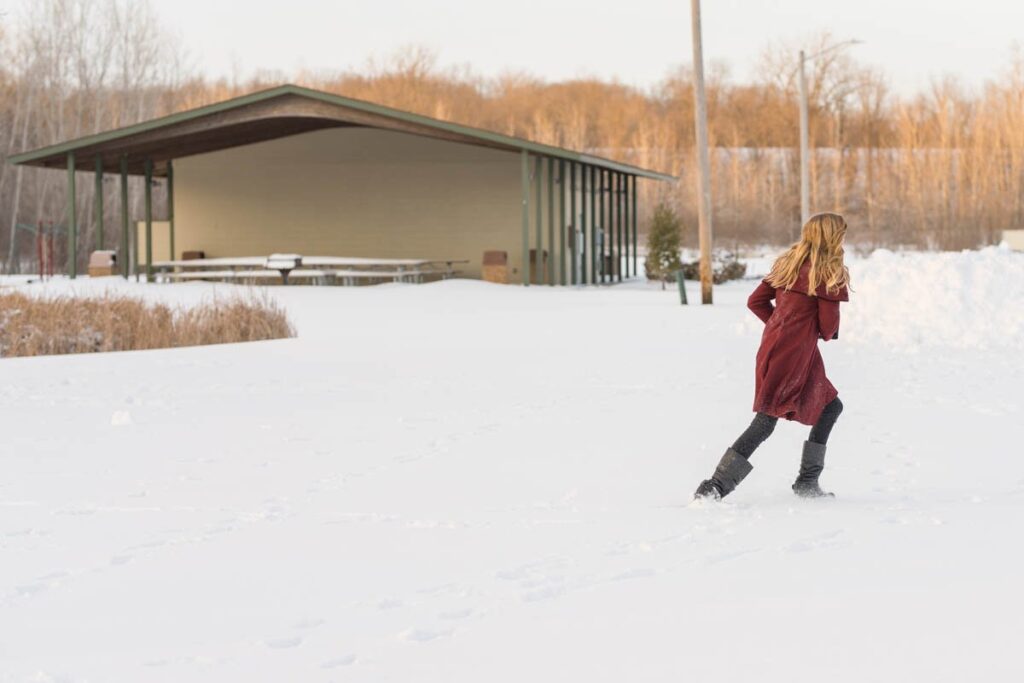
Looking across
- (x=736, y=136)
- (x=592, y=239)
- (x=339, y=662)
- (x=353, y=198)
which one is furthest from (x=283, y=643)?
(x=736, y=136)

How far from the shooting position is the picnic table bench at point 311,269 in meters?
31.8

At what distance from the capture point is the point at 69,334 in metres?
17.9

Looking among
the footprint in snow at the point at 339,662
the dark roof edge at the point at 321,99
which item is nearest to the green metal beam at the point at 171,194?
the dark roof edge at the point at 321,99

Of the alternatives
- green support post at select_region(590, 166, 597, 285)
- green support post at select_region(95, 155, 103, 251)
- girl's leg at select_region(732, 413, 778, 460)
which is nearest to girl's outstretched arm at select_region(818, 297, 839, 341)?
girl's leg at select_region(732, 413, 778, 460)

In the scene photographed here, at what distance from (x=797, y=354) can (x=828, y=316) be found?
251 millimetres

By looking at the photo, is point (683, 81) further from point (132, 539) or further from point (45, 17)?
point (132, 539)

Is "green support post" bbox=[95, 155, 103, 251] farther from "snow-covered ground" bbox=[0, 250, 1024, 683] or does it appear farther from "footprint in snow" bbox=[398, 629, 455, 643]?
"footprint in snow" bbox=[398, 629, 455, 643]

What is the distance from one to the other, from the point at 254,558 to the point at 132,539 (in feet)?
2.54

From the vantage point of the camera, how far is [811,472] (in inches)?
290

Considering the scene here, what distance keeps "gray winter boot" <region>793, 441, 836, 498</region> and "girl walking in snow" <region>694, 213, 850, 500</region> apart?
0.13 meters


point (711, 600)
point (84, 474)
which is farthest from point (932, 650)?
point (84, 474)

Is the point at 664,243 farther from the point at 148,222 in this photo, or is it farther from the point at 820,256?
the point at 820,256

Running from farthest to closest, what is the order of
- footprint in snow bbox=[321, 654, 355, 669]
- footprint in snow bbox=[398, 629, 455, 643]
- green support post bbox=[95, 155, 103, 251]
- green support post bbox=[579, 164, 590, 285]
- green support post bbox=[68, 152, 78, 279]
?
green support post bbox=[579, 164, 590, 285]
green support post bbox=[95, 155, 103, 251]
green support post bbox=[68, 152, 78, 279]
footprint in snow bbox=[398, 629, 455, 643]
footprint in snow bbox=[321, 654, 355, 669]

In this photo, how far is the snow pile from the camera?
17016 mm
